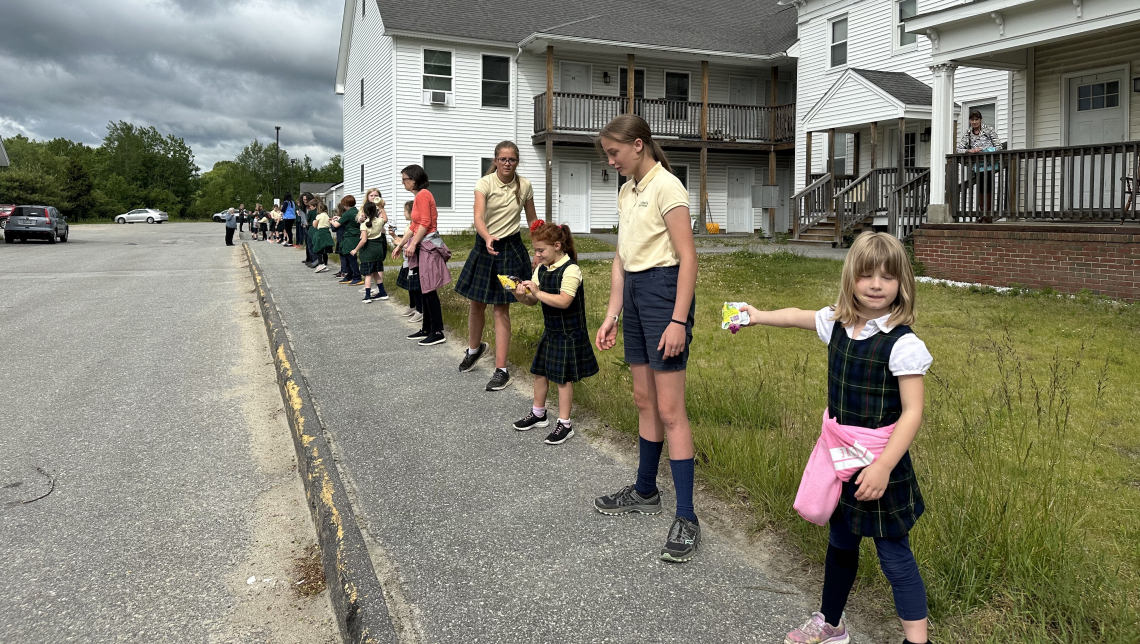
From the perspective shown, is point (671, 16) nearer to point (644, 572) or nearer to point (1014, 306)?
point (1014, 306)

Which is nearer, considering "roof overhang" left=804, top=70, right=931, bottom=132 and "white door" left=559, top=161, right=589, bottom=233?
"roof overhang" left=804, top=70, right=931, bottom=132

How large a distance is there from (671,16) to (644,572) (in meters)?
30.6

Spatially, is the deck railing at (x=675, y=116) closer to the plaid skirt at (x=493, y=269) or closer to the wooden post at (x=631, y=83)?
the wooden post at (x=631, y=83)

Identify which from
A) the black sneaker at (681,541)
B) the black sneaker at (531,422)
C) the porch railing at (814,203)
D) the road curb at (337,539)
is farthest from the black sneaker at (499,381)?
the porch railing at (814,203)

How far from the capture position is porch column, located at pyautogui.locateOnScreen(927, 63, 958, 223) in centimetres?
1448

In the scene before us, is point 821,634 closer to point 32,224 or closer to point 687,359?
point 687,359

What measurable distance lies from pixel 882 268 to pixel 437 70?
1038 inches

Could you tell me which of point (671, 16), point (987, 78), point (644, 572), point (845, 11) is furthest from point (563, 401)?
point (671, 16)

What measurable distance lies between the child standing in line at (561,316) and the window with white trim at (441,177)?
2245 centimetres

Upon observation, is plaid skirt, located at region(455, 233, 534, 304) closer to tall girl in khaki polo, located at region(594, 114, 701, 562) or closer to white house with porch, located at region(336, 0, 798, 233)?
tall girl in khaki polo, located at region(594, 114, 701, 562)

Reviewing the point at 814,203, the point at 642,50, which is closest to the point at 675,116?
the point at 642,50

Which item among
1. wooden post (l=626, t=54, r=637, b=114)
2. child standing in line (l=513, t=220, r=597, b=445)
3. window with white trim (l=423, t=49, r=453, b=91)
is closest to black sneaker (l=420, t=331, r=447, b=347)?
child standing in line (l=513, t=220, r=597, b=445)

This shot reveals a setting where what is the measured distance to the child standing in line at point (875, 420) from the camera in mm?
2635

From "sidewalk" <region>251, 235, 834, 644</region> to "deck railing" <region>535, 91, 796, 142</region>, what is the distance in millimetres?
21468
